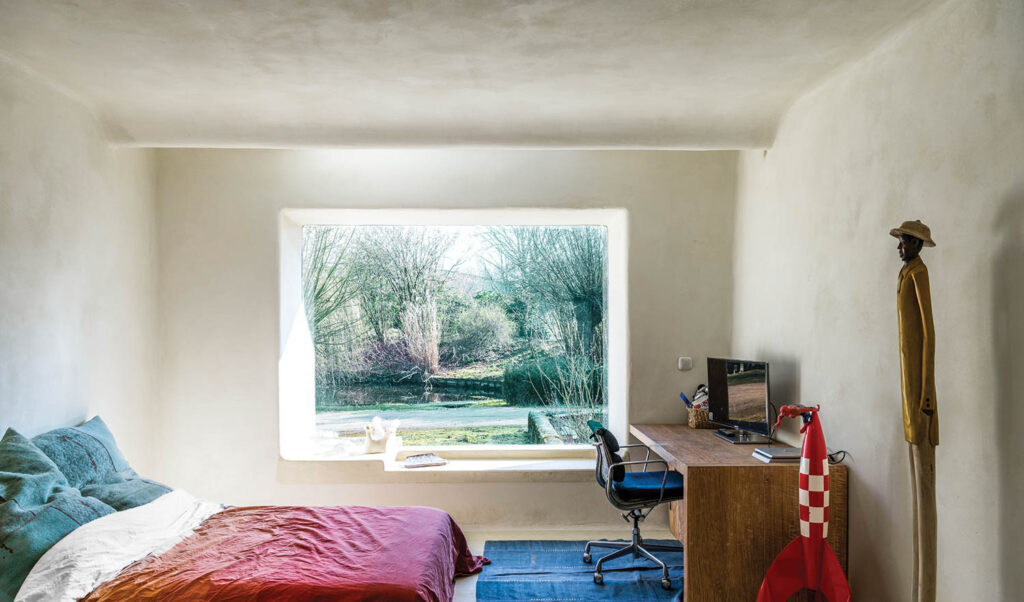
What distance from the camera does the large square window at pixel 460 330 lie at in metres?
5.34

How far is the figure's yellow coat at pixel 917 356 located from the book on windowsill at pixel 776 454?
101cm

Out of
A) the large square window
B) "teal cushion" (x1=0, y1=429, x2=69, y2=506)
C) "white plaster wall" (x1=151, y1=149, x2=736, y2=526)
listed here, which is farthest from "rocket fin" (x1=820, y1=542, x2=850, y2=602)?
"teal cushion" (x1=0, y1=429, x2=69, y2=506)

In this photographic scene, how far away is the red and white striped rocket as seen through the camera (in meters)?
2.88

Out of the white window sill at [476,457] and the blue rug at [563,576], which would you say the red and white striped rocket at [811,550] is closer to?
the blue rug at [563,576]

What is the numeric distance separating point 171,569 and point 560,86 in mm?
2883

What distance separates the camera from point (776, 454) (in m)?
3.40

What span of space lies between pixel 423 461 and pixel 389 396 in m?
0.73

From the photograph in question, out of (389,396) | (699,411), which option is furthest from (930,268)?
(389,396)

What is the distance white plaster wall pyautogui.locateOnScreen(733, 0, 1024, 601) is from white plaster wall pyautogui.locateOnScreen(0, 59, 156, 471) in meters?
4.04

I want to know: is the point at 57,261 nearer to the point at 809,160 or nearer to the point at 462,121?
the point at 462,121

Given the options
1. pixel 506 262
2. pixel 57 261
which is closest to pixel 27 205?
pixel 57 261

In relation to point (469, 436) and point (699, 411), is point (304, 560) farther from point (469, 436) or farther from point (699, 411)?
point (699, 411)

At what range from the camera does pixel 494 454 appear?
510cm

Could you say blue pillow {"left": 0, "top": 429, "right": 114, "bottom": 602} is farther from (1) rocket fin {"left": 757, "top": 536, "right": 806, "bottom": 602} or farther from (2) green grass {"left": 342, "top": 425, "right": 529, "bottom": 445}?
(1) rocket fin {"left": 757, "top": 536, "right": 806, "bottom": 602}
